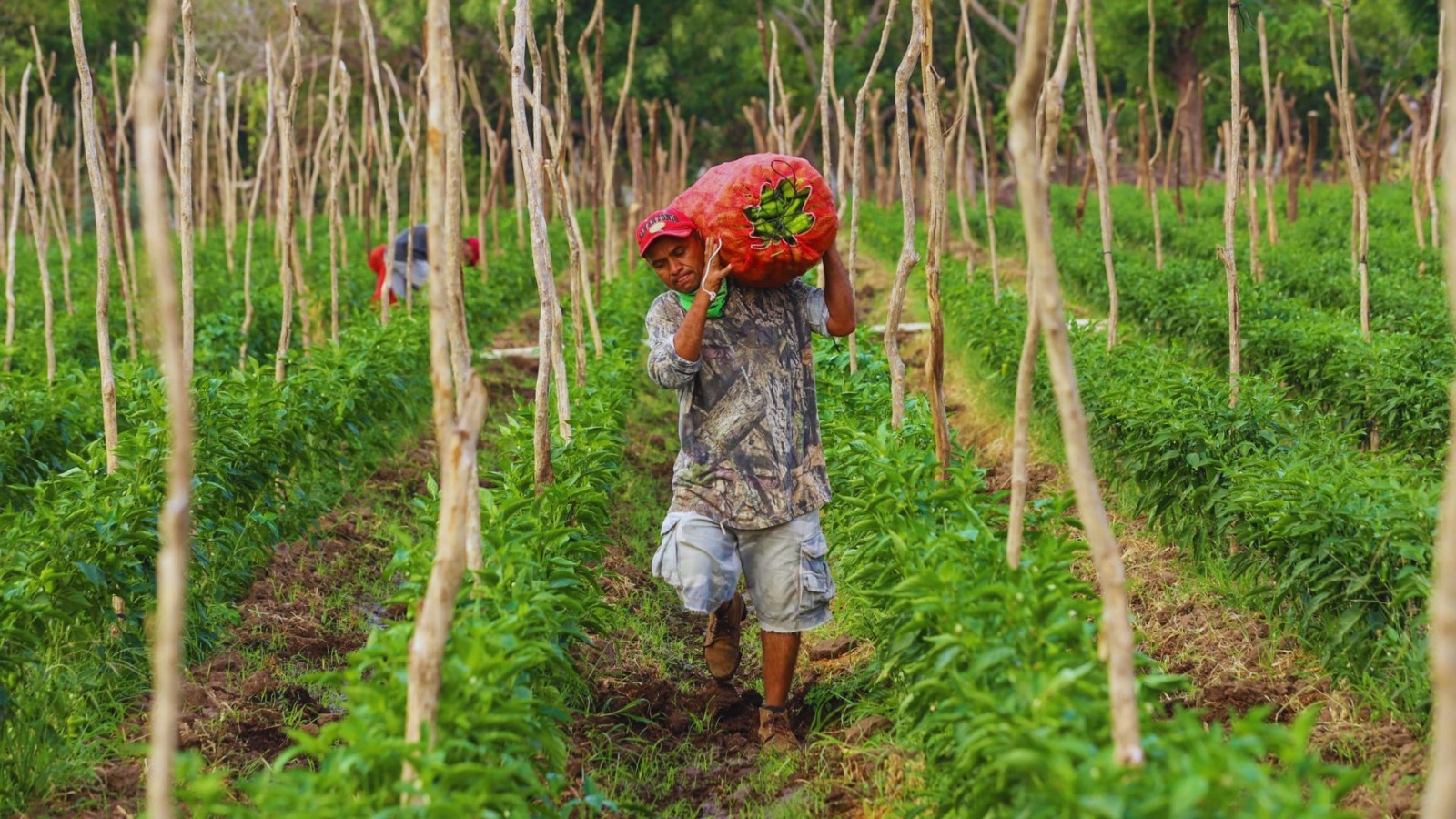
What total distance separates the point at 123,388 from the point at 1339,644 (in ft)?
18.1

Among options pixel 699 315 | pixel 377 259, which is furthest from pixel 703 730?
pixel 377 259

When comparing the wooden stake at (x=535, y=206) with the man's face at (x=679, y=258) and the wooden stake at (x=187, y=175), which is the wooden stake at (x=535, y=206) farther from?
the wooden stake at (x=187, y=175)

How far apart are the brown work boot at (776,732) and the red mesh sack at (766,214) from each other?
1369 millimetres

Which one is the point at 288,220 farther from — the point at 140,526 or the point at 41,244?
the point at 140,526

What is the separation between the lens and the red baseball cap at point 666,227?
4.21 metres

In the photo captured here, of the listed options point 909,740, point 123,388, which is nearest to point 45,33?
point 123,388

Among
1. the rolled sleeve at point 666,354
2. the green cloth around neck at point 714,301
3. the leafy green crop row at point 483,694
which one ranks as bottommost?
the leafy green crop row at point 483,694

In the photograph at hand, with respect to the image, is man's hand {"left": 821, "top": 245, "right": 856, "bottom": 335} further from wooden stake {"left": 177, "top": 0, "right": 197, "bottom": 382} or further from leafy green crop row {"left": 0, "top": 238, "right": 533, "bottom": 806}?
wooden stake {"left": 177, "top": 0, "right": 197, "bottom": 382}

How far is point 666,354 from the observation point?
4223mm

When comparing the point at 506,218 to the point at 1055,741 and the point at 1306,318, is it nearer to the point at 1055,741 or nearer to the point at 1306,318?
the point at 1306,318

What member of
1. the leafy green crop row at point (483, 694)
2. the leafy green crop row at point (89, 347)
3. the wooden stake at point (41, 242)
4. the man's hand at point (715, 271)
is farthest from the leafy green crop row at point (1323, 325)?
the wooden stake at point (41, 242)

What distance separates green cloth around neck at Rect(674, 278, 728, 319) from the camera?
14.0 feet

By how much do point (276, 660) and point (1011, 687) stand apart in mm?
3202

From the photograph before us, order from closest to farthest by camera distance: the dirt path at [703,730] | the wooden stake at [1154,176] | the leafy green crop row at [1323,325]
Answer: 1. the dirt path at [703,730]
2. the leafy green crop row at [1323,325]
3. the wooden stake at [1154,176]
